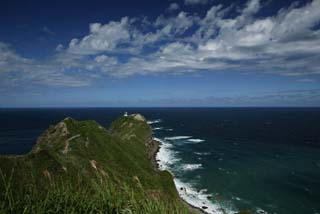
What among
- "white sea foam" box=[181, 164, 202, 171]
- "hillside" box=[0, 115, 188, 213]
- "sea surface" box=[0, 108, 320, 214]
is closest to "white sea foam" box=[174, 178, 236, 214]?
"sea surface" box=[0, 108, 320, 214]

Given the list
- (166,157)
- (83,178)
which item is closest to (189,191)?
(83,178)

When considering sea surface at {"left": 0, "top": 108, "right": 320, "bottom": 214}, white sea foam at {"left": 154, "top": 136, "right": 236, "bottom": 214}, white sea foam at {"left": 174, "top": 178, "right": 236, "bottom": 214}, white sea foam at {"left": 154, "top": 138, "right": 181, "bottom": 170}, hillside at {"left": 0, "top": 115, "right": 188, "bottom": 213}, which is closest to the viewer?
hillside at {"left": 0, "top": 115, "right": 188, "bottom": 213}

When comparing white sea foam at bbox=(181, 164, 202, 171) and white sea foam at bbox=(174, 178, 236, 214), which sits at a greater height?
white sea foam at bbox=(181, 164, 202, 171)

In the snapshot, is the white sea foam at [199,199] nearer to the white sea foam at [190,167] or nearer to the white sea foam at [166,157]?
the white sea foam at [190,167]

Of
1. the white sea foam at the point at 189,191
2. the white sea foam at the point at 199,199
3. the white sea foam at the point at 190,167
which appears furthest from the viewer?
the white sea foam at the point at 190,167

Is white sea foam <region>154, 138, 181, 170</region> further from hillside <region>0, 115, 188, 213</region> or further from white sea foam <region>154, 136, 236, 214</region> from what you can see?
hillside <region>0, 115, 188, 213</region>

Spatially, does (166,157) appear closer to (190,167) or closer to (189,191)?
(190,167)

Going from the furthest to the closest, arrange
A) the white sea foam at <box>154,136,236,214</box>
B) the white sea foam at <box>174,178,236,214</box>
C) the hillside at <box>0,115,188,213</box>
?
the white sea foam at <box>154,136,236,214</box>, the white sea foam at <box>174,178,236,214</box>, the hillside at <box>0,115,188,213</box>

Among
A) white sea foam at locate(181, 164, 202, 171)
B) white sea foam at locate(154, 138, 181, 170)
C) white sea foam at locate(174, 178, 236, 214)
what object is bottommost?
white sea foam at locate(174, 178, 236, 214)

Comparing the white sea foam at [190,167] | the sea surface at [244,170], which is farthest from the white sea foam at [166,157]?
the white sea foam at [190,167]
